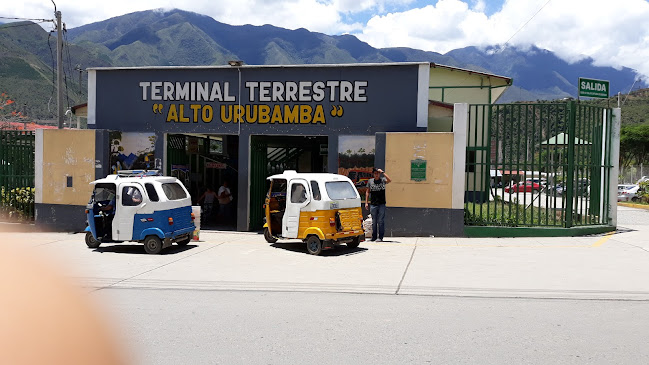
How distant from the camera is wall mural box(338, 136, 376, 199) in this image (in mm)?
15477

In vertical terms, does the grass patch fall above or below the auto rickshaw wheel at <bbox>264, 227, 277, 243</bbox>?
above

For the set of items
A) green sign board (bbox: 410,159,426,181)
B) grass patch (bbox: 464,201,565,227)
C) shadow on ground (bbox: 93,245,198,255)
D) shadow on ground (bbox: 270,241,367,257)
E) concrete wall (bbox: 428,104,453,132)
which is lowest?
shadow on ground (bbox: 93,245,198,255)

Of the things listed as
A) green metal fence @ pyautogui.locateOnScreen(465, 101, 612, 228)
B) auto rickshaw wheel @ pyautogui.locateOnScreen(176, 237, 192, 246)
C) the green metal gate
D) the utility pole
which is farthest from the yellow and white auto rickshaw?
the utility pole

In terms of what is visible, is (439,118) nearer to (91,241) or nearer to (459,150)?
(459,150)

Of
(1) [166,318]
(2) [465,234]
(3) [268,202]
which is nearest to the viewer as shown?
(1) [166,318]

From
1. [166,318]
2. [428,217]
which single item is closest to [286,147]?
[428,217]

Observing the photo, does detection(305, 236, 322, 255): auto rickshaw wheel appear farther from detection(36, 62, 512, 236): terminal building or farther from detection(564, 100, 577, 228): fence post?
detection(564, 100, 577, 228): fence post

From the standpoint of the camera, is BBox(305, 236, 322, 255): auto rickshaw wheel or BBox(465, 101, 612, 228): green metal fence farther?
BBox(465, 101, 612, 228): green metal fence

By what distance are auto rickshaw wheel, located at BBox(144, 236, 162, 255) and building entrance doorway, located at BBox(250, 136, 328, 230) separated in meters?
4.68

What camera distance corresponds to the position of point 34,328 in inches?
73.4

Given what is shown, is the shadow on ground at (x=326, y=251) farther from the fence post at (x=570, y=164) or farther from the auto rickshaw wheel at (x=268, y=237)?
the fence post at (x=570, y=164)

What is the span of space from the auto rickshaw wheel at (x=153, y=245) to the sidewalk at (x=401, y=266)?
23 centimetres

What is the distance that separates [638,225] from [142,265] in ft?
47.6

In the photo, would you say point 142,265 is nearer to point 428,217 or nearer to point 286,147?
point 428,217
